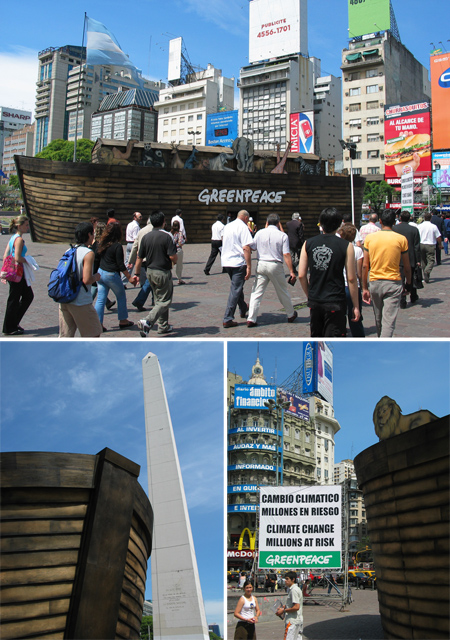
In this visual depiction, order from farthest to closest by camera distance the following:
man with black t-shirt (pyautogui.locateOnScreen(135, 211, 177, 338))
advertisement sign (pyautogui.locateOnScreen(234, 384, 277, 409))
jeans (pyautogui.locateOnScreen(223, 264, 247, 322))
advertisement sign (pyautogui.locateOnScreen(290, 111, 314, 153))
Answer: advertisement sign (pyautogui.locateOnScreen(290, 111, 314, 153))
advertisement sign (pyautogui.locateOnScreen(234, 384, 277, 409))
jeans (pyautogui.locateOnScreen(223, 264, 247, 322))
man with black t-shirt (pyautogui.locateOnScreen(135, 211, 177, 338))

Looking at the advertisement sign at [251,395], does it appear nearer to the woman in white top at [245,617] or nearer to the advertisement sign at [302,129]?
the woman in white top at [245,617]

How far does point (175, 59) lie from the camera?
136375 mm

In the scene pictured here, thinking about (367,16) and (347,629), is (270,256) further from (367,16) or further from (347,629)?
(367,16)

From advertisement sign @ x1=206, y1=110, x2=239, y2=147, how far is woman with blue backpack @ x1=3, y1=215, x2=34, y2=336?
10479 centimetres

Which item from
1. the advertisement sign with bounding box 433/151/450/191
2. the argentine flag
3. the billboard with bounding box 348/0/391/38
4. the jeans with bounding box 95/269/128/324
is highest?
the billboard with bounding box 348/0/391/38

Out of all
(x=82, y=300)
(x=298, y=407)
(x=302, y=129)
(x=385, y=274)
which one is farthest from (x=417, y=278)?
(x=302, y=129)

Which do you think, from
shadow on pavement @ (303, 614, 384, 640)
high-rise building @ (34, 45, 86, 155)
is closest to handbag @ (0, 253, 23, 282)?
shadow on pavement @ (303, 614, 384, 640)

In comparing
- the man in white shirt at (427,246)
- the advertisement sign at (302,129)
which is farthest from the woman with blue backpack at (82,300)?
the advertisement sign at (302,129)

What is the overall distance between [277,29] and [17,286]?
118 metres

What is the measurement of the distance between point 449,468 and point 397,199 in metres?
75.5

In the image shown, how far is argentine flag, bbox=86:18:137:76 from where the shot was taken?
41853mm

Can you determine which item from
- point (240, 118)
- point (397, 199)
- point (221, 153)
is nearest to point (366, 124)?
point (397, 199)

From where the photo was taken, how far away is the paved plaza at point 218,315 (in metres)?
9.17

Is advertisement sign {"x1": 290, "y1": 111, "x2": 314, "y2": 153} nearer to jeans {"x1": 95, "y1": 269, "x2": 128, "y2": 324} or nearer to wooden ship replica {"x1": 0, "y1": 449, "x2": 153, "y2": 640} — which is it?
jeans {"x1": 95, "y1": 269, "x2": 128, "y2": 324}
